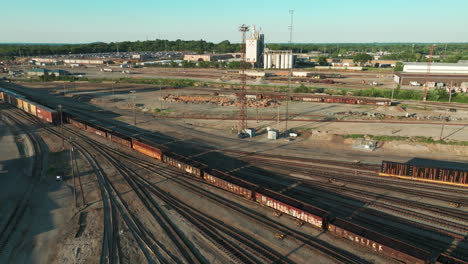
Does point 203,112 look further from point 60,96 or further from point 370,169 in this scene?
point 60,96

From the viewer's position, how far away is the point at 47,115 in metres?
70.2

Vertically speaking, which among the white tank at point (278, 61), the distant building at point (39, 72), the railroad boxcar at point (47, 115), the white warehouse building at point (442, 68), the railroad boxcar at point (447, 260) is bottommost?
the railroad boxcar at point (447, 260)

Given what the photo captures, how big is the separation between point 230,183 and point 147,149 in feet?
62.4

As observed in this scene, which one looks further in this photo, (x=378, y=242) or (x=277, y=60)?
(x=277, y=60)

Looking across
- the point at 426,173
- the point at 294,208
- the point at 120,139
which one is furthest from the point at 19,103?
the point at 426,173

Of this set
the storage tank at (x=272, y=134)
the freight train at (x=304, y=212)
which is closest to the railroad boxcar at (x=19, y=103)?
the freight train at (x=304, y=212)

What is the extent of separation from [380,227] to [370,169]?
14.9m

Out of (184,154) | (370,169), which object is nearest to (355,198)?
(370,169)

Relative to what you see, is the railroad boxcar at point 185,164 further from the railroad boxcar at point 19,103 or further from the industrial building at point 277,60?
the industrial building at point 277,60

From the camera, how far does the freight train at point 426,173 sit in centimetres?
3734

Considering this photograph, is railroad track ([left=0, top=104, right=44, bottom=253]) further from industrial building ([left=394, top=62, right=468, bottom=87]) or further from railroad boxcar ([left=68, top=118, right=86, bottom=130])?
industrial building ([left=394, top=62, right=468, bottom=87])

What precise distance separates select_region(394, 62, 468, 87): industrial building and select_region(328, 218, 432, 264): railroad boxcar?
10928 cm

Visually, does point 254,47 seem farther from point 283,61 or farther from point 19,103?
point 19,103

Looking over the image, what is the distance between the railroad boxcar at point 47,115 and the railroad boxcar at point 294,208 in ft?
186
